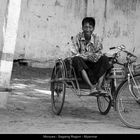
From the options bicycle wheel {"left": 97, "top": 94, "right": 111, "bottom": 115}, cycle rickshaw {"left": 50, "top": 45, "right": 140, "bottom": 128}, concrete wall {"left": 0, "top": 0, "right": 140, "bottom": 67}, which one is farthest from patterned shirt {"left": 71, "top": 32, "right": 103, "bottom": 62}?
concrete wall {"left": 0, "top": 0, "right": 140, "bottom": 67}

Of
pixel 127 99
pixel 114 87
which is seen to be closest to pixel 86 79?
pixel 114 87

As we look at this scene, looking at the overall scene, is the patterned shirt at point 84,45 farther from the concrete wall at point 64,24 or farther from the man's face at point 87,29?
the concrete wall at point 64,24

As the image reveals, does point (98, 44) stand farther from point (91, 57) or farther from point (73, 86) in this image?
point (73, 86)

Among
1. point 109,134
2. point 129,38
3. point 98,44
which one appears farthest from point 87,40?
point 129,38

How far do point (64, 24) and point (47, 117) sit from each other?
20.5 ft

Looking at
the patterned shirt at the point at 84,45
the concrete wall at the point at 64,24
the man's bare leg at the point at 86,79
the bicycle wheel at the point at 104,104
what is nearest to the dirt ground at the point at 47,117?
the bicycle wheel at the point at 104,104

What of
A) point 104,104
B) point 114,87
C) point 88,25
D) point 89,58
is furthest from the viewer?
point 104,104

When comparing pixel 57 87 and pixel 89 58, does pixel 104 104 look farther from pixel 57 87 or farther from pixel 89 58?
pixel 89 58

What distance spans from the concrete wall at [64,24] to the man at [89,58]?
5.22 meters

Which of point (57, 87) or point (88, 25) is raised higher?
point (88, 25)

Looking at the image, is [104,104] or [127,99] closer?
[127,99]

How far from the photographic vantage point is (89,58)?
5988mm

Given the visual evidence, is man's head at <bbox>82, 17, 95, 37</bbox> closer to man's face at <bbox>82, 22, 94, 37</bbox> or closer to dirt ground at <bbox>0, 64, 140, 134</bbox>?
man's face at <bbox>82, 22, 94, 37</bbox>

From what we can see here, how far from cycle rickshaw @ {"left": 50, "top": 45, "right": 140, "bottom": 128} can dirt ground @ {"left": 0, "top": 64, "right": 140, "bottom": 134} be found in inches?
7.1
